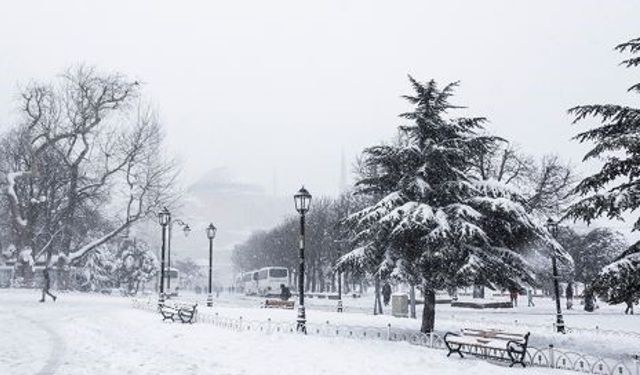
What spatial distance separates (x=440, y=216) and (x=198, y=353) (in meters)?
8.25

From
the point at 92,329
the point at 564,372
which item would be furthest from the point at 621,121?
the point at 92,329

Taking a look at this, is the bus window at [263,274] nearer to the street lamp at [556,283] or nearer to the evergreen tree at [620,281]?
the street lamp at [556,283]

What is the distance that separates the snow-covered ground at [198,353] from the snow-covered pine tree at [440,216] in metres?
3.11

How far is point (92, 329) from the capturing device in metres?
21.2

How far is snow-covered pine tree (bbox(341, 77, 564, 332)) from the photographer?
18906mm

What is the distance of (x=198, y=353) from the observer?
15.4m

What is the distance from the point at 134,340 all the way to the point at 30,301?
75.3 ft

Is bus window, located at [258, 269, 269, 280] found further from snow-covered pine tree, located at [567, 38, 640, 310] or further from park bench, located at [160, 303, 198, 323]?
snow-covered pine tree, located at [567, 38, 640, 310]

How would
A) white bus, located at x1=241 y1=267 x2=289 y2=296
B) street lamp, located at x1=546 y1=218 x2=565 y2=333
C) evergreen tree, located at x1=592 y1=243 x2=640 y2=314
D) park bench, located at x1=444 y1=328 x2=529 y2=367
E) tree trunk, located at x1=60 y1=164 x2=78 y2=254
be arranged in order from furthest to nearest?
white bus, located at x1=241 y1=267 x2=289 y2=296
tree trunk, located at x1=60 y1=164 x2=78 y2=254
street lamp, located at x1=546 y1=218 x2=565 y2=333
park bench, located at x1=444 y1=328 x2=529 y2=367
evergreen tree, located at x1=592 y1=243 x2=640 y2=314

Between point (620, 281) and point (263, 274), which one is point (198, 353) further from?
point (263, 274)

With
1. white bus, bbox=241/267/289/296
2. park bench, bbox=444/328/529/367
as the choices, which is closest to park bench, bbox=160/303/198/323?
park bench, bbox=444/328/529/367

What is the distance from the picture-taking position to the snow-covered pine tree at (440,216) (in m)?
18.9

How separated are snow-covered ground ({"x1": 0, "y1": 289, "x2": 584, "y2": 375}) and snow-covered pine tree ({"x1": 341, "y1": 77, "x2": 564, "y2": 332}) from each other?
3108mm

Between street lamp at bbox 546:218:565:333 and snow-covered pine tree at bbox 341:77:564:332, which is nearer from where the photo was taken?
snow-covered pine tree at bbox 341:77:564:332
